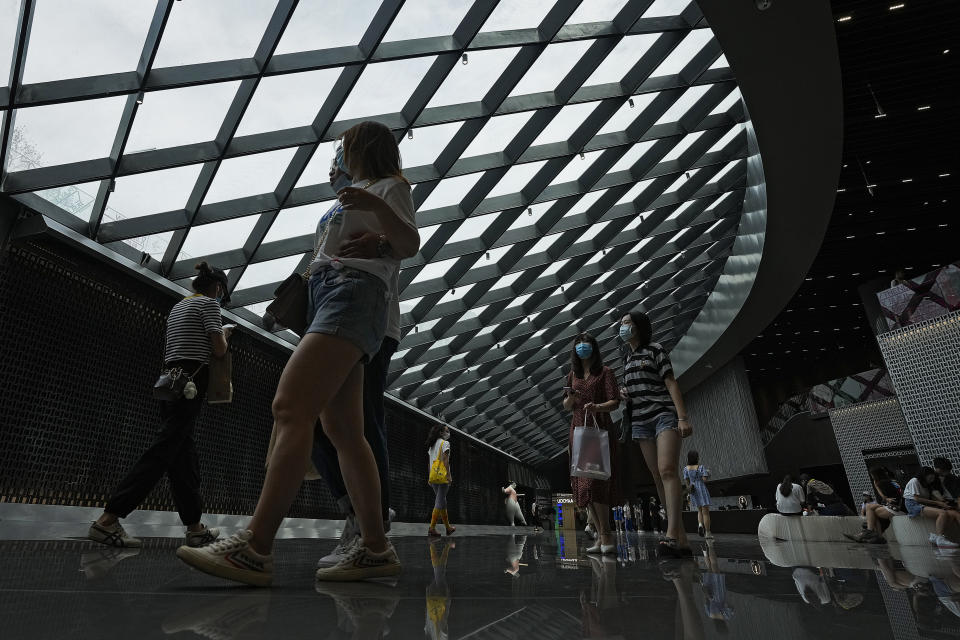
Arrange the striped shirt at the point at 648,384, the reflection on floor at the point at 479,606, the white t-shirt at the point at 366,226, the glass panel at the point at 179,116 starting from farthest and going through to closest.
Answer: the glass panel at the point at 179,116
the striped shirt at the point at 648,384
the white t-shirt at the point at 366,226
the reflection on floor at the point at 479,606

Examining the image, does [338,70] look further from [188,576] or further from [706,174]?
[706,174]

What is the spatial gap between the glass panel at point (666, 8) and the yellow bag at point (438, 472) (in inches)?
280

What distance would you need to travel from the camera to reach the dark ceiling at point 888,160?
28.8ft

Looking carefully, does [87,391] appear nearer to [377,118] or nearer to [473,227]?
[377,118]

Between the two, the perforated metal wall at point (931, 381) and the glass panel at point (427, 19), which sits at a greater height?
the glass panel at point (427, 19)

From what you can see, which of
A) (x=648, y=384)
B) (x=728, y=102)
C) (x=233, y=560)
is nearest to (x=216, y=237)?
(x=648, y=384)

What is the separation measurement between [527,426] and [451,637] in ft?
84.9

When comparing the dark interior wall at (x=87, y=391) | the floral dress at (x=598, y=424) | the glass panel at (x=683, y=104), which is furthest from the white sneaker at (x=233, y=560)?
the glass panel at (x=683, y=104)

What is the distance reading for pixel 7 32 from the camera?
5.50 metres

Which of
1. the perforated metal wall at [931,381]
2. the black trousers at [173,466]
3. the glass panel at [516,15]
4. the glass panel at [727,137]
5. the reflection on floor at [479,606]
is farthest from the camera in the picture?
the perforated metal wall at [931,381]

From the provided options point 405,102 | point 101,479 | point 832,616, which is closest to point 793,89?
point 405,102

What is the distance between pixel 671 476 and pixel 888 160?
11.4 m

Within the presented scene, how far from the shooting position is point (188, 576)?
7.22 feet

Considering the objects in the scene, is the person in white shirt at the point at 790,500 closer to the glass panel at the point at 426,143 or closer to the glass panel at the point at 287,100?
the glass panel at the point at 426,143
